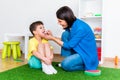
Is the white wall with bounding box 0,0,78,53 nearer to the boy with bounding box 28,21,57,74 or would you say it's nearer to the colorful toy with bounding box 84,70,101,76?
the boy with bounding box 28,21,57,74

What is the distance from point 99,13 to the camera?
8.77ft

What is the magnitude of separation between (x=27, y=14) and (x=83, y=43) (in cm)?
146

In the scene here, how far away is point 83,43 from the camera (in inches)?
74.5

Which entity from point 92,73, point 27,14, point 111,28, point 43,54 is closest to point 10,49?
point 27,14

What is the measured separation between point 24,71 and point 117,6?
1.41 metres

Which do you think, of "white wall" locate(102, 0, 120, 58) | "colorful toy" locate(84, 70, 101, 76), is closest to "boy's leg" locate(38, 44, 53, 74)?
"colorful toy" locate(84, 70, 101, 76)

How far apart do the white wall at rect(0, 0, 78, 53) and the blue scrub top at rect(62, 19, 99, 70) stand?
95cm

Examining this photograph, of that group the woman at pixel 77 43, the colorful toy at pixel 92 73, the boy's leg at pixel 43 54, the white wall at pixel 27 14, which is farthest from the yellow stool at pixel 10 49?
the colorful toy at pixel 92 73

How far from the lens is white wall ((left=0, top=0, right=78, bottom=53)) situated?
9.64 feet

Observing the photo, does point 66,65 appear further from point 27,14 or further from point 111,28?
point 27,14

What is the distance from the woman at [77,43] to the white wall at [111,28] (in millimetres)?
730

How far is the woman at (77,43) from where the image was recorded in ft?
6.10

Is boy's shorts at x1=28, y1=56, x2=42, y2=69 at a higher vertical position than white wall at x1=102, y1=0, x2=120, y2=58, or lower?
lower

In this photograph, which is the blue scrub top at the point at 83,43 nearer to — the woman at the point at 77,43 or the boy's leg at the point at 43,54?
the woman at the point at 77,43
